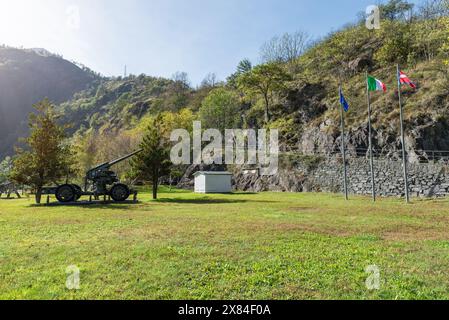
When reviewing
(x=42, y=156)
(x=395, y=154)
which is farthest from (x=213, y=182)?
(x=395, y=154)

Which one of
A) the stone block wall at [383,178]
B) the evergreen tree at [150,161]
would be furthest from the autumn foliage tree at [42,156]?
the stone block wall at [383,178]

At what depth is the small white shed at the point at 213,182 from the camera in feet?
113

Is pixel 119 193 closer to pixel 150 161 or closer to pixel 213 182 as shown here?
pixel 150 161

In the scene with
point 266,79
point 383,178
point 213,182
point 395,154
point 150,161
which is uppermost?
point 266,79

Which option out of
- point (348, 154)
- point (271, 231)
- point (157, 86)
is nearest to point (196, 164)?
point (348, 154)

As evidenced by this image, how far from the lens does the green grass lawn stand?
15.0ft

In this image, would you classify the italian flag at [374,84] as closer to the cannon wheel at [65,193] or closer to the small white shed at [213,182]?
the small white shed at [213,182]

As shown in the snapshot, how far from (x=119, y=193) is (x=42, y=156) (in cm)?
614

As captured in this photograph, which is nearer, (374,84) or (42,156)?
(374,84)

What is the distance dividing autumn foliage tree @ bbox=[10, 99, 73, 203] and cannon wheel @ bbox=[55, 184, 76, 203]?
1717 millimetres

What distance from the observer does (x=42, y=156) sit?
21719 mm

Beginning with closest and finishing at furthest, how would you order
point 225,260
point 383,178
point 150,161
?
point 225,260 < point 150,161 < point 383,178

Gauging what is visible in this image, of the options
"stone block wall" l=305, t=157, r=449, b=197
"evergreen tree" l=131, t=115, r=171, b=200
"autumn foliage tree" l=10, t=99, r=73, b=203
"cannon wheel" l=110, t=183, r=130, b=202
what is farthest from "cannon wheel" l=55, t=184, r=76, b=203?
"stone block wall" l=305, t=157, r=449, b=197

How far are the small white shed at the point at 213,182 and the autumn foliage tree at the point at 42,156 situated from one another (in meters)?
14.9
